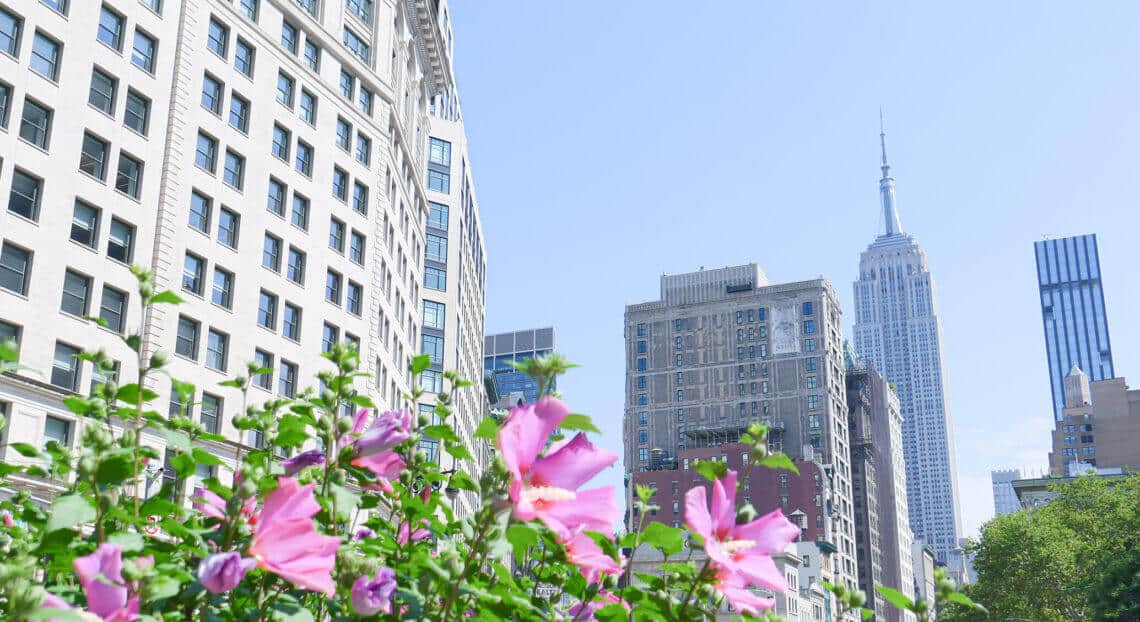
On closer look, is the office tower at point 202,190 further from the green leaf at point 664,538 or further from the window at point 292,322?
the green leaf at point 664,538

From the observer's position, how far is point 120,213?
123 feet

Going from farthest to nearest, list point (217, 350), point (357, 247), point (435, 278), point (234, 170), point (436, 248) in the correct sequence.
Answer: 1. point (436, 248)
2. point (435, 278)
3. point (357, 247)
4. point (234, 170)
5. point (217, 350)

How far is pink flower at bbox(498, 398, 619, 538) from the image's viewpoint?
2482 millimetres

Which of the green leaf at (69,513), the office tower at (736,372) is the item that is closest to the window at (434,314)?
the office tower at (736,372)

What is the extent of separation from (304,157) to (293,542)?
157 ft

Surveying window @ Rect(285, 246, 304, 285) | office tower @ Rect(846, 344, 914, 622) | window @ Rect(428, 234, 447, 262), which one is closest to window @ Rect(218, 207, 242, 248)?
window @ Rect(285, 246, 304, 285)

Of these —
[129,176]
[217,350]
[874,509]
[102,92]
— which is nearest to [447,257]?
[217,350]

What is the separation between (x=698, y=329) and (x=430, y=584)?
13910 centimetres

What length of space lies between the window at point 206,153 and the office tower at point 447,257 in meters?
24.4

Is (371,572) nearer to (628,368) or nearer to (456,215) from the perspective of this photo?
(456,215)

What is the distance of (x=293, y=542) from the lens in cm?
237

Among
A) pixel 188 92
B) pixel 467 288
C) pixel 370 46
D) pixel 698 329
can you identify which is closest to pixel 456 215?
pixel 467 288

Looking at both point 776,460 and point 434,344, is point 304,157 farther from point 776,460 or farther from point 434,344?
point 776,460

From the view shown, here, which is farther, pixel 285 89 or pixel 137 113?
pixel 285 89
